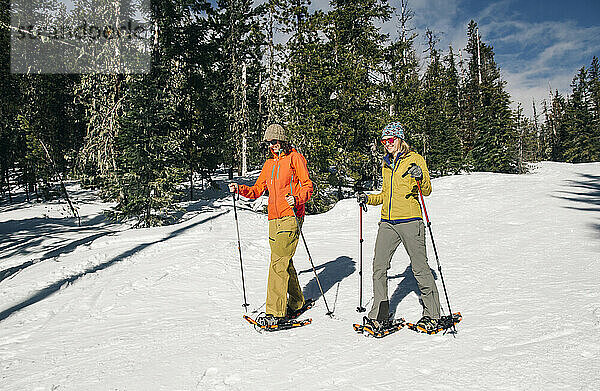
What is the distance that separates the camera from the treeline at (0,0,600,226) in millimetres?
15070

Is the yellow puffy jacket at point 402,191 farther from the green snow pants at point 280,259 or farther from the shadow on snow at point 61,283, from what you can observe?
the shadow on snow at point 61,283

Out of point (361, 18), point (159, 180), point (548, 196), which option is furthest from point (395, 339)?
point (361, 18)

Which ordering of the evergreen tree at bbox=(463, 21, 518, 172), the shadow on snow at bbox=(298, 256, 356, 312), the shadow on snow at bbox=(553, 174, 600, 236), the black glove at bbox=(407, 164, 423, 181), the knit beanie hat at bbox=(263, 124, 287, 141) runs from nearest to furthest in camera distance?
the black glove at bbox=(407, 164, 423, 181) < the knit beanie hat at bbox=(263, 124, 287, 141) < the shadow on snow at bbox=(298, 256, 356, 312) < the shadow on snow at bbox=(553, 174, 600, 236) < the evergreen tree at bbox=(463, 21, 518, 172)

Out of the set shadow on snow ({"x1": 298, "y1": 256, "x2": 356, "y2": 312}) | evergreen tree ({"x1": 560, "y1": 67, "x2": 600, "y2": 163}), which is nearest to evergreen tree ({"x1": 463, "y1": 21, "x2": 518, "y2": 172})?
evergreen tree ({"x1": 560, "y1": 67, "x2": 600, "y2": 163})

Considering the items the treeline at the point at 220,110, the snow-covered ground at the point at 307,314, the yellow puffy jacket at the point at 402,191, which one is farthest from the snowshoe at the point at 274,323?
the treeline at the point at 220,110

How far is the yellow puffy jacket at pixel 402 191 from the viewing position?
4.16m

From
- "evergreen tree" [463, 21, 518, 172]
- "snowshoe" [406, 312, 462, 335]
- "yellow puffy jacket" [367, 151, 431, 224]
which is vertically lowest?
"snowshoe" [406, 312, 462, 335]

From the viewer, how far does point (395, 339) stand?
13.5 feet

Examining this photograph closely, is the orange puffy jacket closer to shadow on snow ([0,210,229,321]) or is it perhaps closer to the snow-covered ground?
the snow-covered ground

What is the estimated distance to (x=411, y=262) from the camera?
4125 millimetres

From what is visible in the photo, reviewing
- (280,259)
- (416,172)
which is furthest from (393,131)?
(280,259)

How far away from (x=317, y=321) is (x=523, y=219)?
369 inches

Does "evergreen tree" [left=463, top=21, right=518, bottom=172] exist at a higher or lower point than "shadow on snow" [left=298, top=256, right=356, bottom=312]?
higher

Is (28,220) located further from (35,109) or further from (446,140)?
(446,140)
